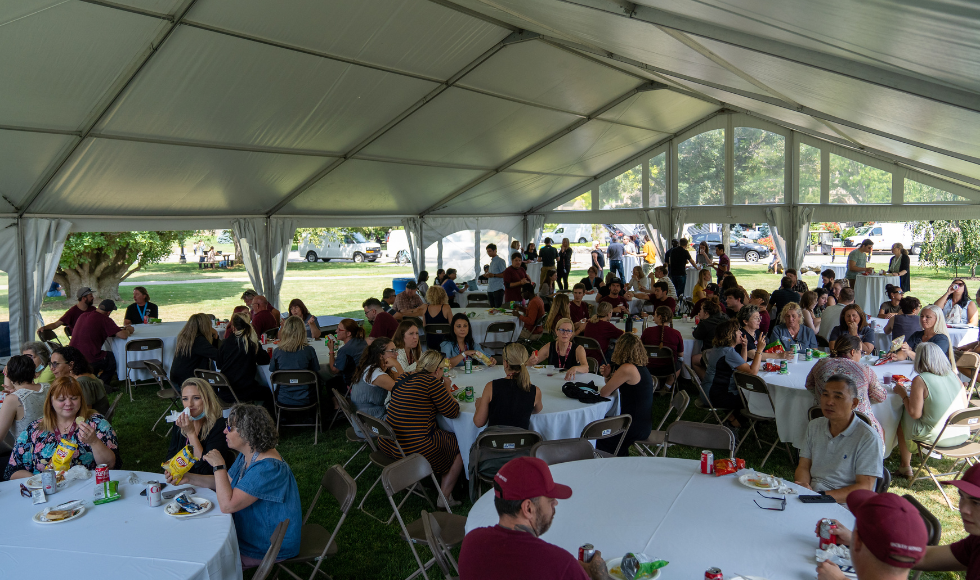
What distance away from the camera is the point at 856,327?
6512 millimetres

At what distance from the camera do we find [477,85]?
988cm

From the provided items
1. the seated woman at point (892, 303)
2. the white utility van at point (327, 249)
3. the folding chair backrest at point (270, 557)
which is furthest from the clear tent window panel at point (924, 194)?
the white utility van at point (327, 249)

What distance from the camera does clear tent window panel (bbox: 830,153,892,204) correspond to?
1377 cm

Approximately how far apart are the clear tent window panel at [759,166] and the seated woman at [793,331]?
365 inches

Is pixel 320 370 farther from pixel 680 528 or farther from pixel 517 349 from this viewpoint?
pixel 680 528

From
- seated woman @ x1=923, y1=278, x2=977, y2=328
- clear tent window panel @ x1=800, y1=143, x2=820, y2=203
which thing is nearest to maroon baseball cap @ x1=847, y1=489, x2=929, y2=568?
Answer: seated woman @ x1=923, y1=278, x2=977, y2=328

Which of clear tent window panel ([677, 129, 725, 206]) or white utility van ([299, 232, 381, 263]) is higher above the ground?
clear tent window panel ([677, 129, 725, 206])

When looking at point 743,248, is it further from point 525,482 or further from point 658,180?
point 525,482

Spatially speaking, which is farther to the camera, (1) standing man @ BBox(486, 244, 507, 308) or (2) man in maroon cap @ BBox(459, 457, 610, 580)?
(1) standing man @ BBox(486, 244, 507, 308)

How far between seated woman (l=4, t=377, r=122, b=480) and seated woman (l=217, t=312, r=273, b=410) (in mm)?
2611

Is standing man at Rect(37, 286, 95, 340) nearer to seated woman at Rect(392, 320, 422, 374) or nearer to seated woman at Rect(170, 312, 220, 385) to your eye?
seated woman at Rect(170, 312, 220, 385)

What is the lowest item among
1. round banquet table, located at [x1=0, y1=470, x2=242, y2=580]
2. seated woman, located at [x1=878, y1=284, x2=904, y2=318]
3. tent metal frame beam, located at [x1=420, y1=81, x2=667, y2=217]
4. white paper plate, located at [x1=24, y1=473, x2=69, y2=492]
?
round banquet table, located at [x1=0, y1=470, x2=242, y2=580]

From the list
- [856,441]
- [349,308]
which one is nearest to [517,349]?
[856,441]

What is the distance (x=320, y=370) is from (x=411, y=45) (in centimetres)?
426
